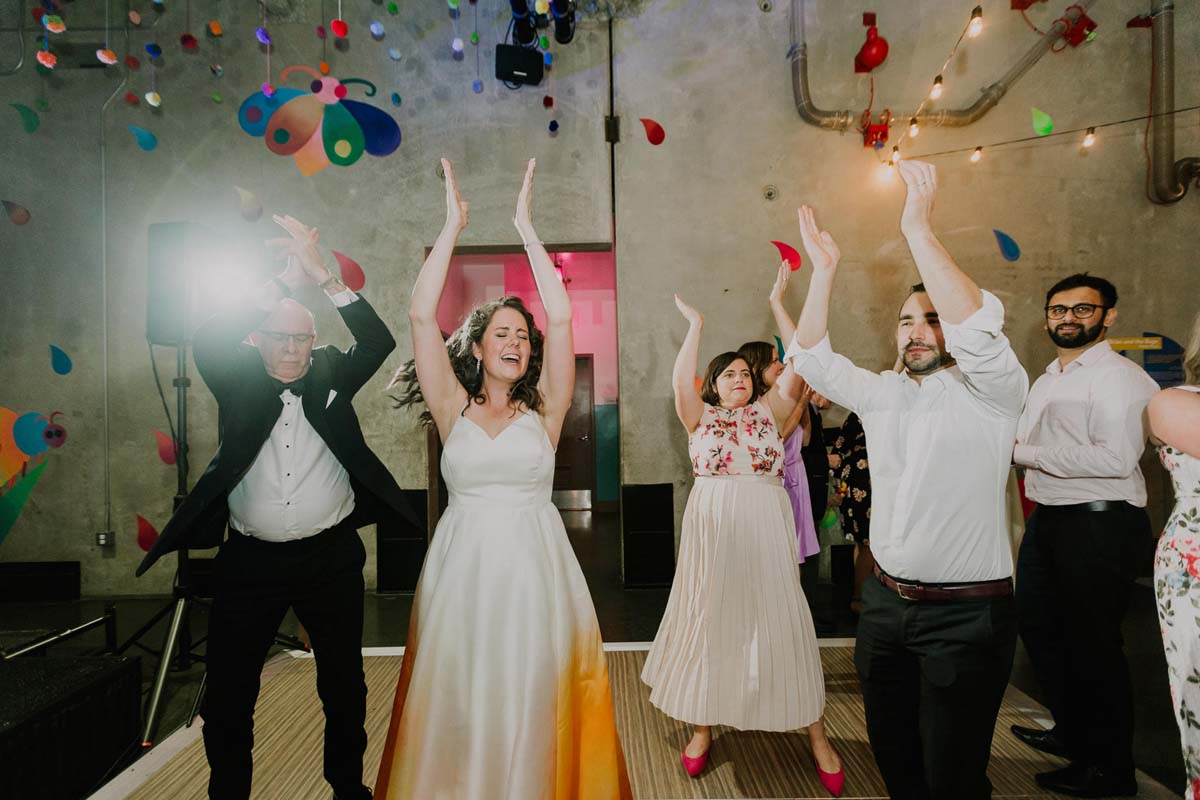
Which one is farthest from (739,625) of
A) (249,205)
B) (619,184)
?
(249,205)

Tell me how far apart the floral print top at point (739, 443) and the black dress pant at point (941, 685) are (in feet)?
2.86

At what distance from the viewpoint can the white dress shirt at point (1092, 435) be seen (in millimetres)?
2250

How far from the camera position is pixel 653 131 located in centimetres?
481

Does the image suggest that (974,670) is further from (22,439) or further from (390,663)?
(22,439)

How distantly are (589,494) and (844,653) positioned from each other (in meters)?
5.87

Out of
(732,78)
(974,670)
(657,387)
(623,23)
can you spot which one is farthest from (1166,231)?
(974,670)

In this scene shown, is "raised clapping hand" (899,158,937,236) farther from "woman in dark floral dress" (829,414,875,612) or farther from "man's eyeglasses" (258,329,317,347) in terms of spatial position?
"woman in dark floral dress" (829,414,875,612)

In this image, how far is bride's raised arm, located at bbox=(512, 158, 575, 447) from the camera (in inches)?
70.4

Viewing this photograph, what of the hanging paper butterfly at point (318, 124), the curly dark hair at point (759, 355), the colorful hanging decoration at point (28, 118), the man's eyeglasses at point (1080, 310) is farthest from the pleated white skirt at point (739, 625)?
the colorful hanging decoration at point (28, 118)

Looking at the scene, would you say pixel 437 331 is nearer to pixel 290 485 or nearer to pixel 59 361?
pixel 290 485

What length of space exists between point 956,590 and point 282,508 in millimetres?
2098

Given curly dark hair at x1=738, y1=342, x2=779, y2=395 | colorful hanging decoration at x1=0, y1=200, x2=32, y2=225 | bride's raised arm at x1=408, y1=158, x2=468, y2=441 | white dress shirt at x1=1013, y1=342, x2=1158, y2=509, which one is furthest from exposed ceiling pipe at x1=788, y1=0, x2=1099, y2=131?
colorful hanging decoration at x1=0, y1=200, x2=32, y2=225

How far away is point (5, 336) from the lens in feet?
15.8

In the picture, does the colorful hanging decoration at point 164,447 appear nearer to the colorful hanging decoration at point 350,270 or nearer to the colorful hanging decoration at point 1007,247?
the colorful hanging decoration at point 350,270
